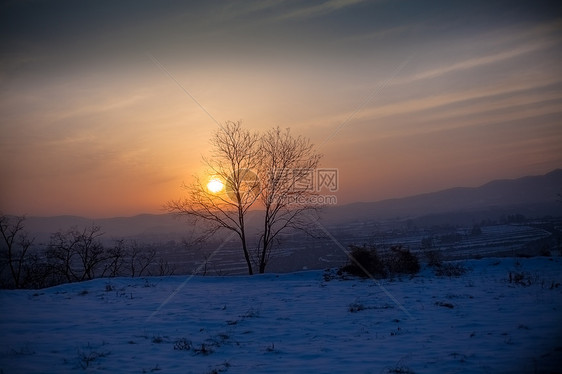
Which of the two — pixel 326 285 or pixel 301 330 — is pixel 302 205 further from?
pixel 301 330

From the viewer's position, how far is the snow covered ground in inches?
225

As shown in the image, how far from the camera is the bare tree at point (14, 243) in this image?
75.7 feet

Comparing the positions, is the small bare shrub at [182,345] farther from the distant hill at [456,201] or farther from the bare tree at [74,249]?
the distant hill at [456,201]

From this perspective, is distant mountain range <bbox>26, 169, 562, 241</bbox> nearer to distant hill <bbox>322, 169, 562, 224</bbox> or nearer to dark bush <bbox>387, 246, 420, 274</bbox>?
distant hill <bbox>322, 169, 562, 224</bbox>

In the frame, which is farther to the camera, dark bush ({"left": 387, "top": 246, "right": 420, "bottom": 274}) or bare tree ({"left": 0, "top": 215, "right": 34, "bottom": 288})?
bare tree ({"left": 0, "top": 215, "right": 34, "bottom": 288})

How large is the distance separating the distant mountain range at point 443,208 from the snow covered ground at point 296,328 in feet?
254

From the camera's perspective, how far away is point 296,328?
827 centimetres

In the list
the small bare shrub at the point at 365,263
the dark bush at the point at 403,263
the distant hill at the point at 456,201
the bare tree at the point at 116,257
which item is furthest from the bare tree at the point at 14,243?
the distant hill at the point at 456,201

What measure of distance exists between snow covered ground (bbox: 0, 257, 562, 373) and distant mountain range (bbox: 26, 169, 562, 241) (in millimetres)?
77519

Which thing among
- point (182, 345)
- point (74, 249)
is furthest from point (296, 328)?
point (74, 249)

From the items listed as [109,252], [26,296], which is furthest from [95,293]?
[109,252]

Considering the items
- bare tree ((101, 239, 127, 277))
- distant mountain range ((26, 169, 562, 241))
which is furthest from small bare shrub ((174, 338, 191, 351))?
distant mountain range ((26, 169, 562, 241))

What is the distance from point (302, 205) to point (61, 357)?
15980mm

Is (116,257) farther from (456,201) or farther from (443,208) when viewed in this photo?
(456,201)
